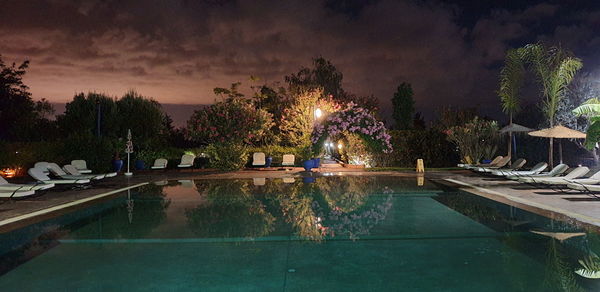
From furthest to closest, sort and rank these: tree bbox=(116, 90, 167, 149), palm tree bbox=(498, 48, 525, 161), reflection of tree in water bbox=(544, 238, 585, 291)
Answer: tree bbox=(116, 90, 167, 149), palm tree bbox=(498, 48, 525, 161), reflection of tree in water bbox=(544, 238, 585, 291)

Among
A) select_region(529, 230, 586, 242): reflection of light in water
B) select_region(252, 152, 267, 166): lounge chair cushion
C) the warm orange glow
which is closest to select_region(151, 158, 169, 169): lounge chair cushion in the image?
select_region(252, 152, 267, 166): lounge chair cushion

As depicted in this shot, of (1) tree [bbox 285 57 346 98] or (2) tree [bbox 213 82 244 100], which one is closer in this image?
(2) tree [bbox 213 82 244 100]

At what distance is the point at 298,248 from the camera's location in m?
6.30

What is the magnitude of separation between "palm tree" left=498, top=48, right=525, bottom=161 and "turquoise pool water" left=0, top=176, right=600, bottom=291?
9.88 m

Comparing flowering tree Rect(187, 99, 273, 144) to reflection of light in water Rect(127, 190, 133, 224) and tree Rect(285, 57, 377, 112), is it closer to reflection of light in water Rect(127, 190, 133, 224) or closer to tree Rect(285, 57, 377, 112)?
reflection of light in water Rect(127, 190, 133, 224)

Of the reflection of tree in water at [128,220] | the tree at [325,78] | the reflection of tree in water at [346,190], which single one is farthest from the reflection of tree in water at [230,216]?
the tree at [325,78]

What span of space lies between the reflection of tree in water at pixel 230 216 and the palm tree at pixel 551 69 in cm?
1185

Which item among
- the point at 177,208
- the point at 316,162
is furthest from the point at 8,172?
the point at 316,162

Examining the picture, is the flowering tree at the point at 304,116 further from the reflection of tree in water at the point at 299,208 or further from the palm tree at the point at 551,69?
the reflection of tree in water at the point at 299,208

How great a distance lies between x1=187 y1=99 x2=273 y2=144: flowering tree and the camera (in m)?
20.2

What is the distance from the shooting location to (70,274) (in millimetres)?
5191

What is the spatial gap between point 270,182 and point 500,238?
935 cm

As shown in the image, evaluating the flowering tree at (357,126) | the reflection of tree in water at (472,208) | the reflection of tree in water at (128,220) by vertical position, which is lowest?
the reflection of tree in water at (128,220)

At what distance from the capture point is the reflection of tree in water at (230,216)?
7.43 meters
